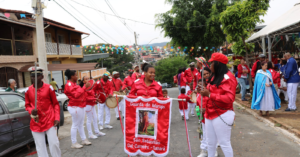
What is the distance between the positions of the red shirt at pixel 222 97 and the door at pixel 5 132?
4.31 metres

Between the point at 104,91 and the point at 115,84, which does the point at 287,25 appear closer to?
the point at 115,84

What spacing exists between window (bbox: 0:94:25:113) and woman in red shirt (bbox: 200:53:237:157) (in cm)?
458

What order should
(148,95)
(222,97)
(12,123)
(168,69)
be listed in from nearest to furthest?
(222,97), (148,95), (12,123), (168,69)

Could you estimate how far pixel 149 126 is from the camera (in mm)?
3988

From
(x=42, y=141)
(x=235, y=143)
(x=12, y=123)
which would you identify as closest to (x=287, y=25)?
(x=235, y=143)

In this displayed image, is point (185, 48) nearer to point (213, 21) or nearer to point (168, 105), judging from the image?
point (213, 21)

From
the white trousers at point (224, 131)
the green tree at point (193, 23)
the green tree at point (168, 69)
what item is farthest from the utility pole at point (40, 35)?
the green tree at point (168, 69)

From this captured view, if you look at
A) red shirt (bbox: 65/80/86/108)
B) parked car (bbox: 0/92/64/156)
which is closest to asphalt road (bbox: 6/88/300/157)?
parked car (bbox: 0/92/64/156)

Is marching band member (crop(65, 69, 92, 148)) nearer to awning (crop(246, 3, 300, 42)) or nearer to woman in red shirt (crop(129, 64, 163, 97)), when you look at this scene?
woman in red shirt (crop(129, 64, 163, 97))

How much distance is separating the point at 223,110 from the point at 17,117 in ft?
15.3

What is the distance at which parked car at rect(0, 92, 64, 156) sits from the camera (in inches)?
194

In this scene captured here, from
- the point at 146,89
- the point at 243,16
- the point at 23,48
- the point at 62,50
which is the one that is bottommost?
the point at 146,89

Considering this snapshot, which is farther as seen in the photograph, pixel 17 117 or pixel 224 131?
pixel 17 117

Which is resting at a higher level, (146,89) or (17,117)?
(146,89)
